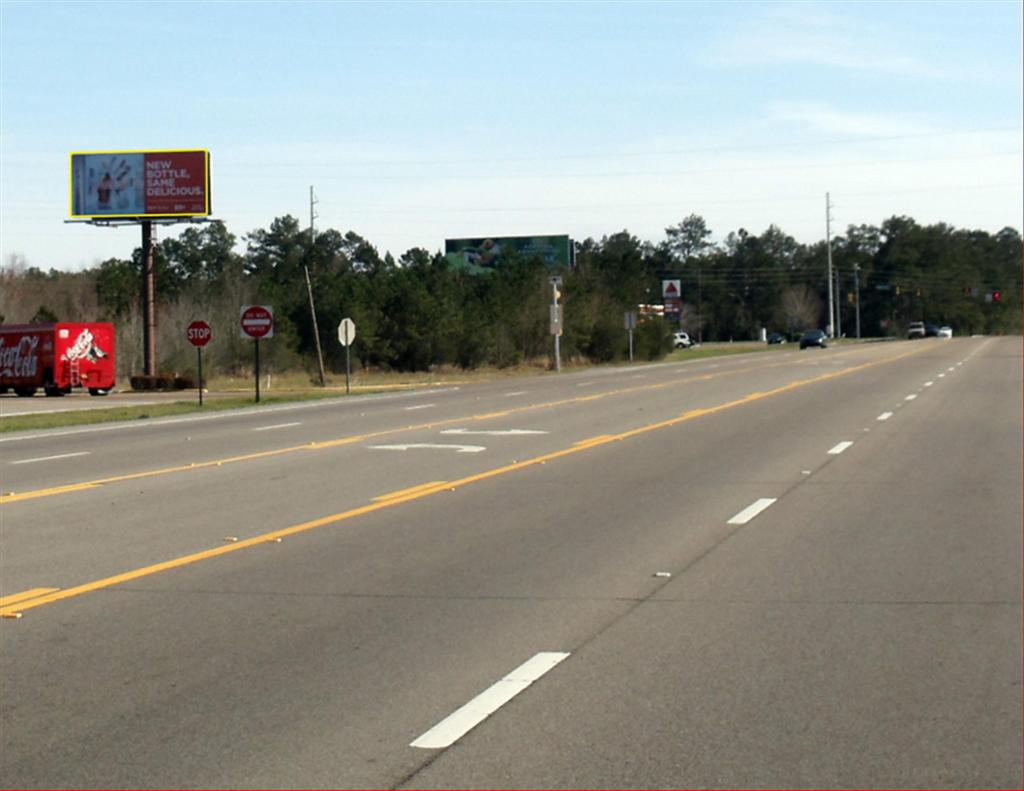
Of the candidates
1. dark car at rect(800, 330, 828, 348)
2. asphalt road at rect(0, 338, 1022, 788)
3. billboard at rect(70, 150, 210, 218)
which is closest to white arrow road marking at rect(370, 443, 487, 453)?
asphalt road at rect(0, 338, 1022, 788)

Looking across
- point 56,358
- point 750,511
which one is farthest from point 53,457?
point 56,358

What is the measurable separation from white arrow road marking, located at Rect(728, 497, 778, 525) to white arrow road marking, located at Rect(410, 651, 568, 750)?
6192 mm

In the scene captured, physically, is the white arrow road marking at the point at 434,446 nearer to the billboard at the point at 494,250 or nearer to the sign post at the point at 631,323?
the sign post at the point at 631,323

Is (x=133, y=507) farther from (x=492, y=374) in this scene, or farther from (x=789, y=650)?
(x=492, y=374)

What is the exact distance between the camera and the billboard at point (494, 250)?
12056cm

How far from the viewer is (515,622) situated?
9508 mm

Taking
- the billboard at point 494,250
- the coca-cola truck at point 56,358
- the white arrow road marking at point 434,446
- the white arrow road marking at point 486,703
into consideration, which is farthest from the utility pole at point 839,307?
the white arrow road marking at point 486,703

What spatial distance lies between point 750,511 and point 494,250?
111 meters

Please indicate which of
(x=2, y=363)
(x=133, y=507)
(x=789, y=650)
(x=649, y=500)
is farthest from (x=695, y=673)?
(x=2, y=363)

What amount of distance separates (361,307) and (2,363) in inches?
988

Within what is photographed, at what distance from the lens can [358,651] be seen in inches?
343

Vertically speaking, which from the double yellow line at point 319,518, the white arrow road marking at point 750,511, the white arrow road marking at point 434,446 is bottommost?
the white arrow road marking at point 750,511

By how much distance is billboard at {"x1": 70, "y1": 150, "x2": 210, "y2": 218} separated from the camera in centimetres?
6775

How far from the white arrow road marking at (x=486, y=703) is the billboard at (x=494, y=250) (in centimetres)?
10960
